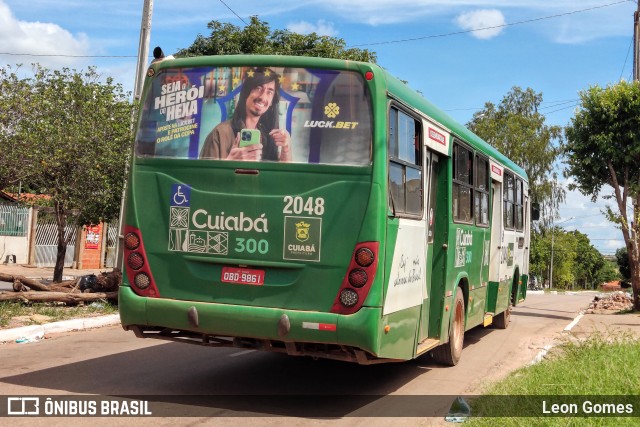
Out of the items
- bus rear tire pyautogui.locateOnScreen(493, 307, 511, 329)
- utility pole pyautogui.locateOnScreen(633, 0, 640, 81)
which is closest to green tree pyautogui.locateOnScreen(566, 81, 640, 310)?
utility pole pyautogui.locateOnScreen(633, 0, 640, 81)

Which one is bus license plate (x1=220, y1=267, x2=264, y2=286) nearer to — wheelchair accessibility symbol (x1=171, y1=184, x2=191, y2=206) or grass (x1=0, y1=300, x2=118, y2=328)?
wheelchair accessibility symbol (x1=171, y1=184, x2=191, y2=206)

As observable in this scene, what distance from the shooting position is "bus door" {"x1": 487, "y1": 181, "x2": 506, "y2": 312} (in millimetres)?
12945

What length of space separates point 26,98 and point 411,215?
34.0 feet

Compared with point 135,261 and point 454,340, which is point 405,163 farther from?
point 454,340

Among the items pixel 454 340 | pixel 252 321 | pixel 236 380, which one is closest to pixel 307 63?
pixel 252 321

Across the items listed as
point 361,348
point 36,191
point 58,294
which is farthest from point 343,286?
point 36,191

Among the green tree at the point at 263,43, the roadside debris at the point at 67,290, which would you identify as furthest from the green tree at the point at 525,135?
the roadside debris at the point at 67,290

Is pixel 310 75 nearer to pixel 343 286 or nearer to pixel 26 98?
pixel 343 286

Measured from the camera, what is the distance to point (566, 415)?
6414 mm

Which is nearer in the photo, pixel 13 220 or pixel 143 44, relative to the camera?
pixel 143 44

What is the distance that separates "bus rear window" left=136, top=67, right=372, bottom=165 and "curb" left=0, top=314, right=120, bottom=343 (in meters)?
4.88

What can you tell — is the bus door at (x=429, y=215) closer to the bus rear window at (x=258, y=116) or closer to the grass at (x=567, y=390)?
the grass at (x=567, y=390)

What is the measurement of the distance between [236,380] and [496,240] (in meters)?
6.47

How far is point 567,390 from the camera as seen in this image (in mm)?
7254
